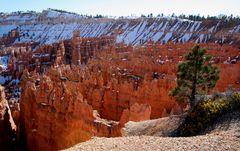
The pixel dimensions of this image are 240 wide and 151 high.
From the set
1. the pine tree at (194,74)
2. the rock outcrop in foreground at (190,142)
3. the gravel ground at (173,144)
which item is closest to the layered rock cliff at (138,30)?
the pine tree at (194,74)

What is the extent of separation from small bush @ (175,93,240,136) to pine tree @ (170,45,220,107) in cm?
159

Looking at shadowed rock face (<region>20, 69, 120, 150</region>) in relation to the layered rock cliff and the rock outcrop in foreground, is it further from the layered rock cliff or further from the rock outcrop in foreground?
the layered rock cliff

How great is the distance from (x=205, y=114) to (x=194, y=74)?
311 cm

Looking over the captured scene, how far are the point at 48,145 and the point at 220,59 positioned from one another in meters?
33.6

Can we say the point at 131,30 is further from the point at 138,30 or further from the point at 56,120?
the point at 56,120

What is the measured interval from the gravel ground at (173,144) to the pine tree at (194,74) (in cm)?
501

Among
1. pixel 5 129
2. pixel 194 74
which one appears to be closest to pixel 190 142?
pixel 194 74

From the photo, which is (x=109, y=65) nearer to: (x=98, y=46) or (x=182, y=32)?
(x=98, y=46)

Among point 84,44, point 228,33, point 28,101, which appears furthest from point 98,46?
point 28,101

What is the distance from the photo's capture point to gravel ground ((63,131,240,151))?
14.1 m

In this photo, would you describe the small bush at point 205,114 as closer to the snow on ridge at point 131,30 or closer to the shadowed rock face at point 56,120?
the shadowed rock face at point 56,120

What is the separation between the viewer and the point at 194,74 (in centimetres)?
2072

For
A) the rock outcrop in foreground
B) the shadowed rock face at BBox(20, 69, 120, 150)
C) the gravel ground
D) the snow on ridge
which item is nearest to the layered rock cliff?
the snow on ridge

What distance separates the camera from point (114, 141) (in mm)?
16547
